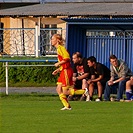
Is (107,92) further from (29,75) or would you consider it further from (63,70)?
(29,75)

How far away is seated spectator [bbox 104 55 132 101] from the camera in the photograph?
20.1 metres

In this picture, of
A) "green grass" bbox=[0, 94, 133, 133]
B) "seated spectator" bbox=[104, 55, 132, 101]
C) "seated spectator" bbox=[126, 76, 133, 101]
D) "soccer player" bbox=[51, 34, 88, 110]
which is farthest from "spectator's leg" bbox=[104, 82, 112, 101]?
"soccer player" bbox=[51, 34, 88, 110]

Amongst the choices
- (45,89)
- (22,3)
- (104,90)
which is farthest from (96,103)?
(22,3)

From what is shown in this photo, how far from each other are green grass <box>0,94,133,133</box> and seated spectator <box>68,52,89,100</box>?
1412mm

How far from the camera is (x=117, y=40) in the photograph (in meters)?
22.5

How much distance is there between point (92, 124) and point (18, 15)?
21.2 m

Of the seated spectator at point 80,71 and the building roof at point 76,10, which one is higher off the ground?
the building roof at point 76,10

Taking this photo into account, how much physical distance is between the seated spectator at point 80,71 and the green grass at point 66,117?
1412 mm

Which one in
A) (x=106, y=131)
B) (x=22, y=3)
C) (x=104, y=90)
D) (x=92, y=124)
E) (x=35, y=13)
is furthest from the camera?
(x=22, y=3)

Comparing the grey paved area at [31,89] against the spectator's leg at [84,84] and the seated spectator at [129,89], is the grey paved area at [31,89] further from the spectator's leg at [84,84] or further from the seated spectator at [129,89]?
the seated spectator at [129,89]

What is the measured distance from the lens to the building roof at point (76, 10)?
33500mm

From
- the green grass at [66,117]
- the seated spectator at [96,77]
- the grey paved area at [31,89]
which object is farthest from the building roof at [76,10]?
the green grass at [66,117]

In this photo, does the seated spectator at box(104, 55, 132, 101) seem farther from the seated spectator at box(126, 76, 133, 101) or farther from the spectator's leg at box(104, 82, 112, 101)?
the seated spectator at box(126, 76, 133, 101)

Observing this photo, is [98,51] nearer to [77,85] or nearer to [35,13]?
[77,85]
